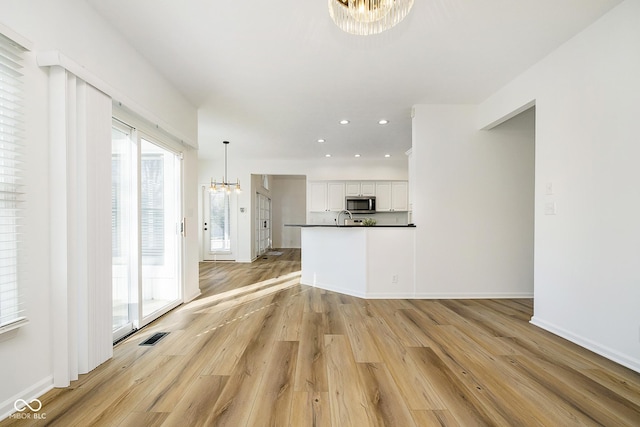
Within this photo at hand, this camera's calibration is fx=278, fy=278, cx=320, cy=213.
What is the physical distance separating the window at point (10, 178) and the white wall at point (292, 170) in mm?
5781

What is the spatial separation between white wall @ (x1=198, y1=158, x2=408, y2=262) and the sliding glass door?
379cm

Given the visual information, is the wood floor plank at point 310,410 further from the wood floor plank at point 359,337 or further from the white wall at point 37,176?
the white wall at point 37,176

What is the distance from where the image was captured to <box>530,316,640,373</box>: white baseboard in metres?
2.09

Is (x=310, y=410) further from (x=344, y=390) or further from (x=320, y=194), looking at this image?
(x=320, y=194)

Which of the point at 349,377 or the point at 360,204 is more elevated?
the point at 360,204

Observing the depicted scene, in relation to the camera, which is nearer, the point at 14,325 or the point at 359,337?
the point at 14,325

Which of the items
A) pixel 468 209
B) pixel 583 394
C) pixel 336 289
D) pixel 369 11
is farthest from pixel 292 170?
pixel 583 394

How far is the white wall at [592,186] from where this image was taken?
2.13 m

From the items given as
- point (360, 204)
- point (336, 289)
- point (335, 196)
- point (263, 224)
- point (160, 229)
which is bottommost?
point (336, 289)

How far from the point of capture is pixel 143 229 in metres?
3.22

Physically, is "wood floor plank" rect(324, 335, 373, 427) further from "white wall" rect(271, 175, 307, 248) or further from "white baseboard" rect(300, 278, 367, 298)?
"white wall" rect(271, 175, 307, 248)

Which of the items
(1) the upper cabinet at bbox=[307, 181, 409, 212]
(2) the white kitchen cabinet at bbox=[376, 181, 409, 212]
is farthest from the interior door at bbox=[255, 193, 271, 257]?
(2) the white kitchen cabinet at bbox=[376, 181, 409, 212]

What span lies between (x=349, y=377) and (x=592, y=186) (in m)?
2.62

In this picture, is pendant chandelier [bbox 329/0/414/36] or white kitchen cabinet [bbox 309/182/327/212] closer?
pendant chandelier [bbox 329/0/414/36]
